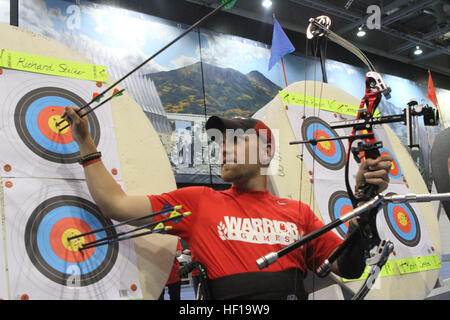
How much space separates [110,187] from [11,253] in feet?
0.88

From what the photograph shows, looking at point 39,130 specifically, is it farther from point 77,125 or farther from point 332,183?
point 332,183

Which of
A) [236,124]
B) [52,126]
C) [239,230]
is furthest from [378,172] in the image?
[52,126]

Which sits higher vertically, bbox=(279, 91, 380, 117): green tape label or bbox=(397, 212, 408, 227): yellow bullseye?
bbox=(279, 91, 380, 117): green tape label

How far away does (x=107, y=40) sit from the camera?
9.93 ft

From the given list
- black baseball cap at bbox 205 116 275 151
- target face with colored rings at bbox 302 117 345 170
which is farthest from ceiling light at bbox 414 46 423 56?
black baseball cap at bbox 205 116 275 151

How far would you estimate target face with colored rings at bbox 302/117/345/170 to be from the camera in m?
1.53

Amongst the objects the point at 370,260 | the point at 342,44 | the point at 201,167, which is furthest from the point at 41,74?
the point at 201,167

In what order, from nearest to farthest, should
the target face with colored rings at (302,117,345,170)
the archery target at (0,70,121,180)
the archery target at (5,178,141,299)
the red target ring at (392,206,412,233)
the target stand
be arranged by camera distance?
the archery target at (5,178,141,299)
the archery target at (0,70,121,180)
the target stand
the target face with colored rings at (302,117,345,170)
the red target ring at (392,206,412,233)

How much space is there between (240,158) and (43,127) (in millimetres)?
567

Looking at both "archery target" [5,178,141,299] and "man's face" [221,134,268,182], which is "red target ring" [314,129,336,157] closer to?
"man's face" [221,134,268,182]

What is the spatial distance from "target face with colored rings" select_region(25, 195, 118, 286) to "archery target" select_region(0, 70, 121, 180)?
92 millimetres

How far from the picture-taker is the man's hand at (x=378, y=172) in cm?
81

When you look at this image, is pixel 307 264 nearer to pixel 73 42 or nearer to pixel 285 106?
pixel 285 106

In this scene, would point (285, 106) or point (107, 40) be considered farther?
point (107, 40)
